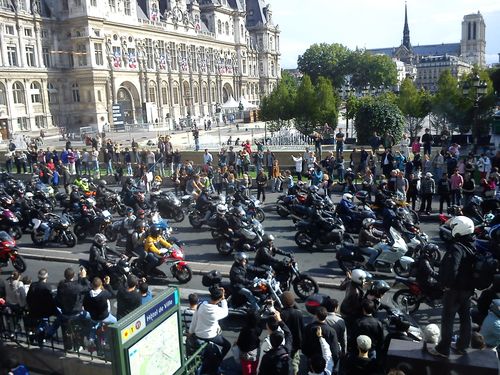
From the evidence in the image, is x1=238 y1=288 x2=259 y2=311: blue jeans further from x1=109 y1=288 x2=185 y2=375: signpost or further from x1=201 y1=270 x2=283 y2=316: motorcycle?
x1=109 y1=288 x2=185 y2=375: signpost

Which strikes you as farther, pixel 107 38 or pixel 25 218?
pixel 107 38

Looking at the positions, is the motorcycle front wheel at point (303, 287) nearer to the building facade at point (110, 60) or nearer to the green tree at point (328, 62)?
the building facade at point (110, 60)

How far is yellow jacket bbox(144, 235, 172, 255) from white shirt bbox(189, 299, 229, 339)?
4.37 meters

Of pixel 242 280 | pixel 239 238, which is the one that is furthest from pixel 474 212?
pixel 242 280

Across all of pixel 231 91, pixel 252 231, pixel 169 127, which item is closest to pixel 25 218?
pixel 252 231

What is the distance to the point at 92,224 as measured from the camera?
15.2 m

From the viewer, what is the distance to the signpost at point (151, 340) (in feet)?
14.0

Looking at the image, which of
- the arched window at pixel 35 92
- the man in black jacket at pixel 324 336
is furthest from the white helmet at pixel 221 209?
the arched window at pixel 35 92

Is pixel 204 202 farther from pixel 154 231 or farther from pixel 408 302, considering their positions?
pixel 408 302

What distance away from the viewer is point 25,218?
628 inches

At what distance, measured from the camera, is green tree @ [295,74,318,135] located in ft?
133

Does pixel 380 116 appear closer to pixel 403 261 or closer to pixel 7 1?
pixel 403 261

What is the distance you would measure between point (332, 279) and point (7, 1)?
160 feet

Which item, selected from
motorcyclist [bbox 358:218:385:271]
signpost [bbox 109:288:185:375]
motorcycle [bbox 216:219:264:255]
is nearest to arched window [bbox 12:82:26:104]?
motorcycle [bbox 216:219:264:255]
